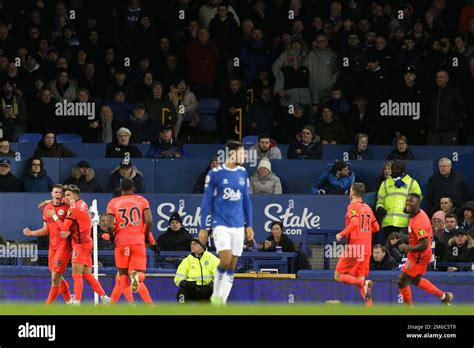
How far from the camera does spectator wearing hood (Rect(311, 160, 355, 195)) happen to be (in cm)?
2541

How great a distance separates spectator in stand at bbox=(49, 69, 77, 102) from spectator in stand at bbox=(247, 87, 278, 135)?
3002 millimetres

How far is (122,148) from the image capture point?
86.6ft

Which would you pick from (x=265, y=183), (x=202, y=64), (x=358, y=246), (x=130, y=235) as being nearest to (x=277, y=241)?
(x=265, y=183)

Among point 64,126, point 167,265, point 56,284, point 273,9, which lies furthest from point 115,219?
point 273,9

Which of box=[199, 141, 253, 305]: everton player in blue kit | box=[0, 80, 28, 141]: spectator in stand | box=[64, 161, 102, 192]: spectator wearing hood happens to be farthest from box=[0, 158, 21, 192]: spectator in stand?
box=[199, 141, 253, 305]: everton player in blue kit

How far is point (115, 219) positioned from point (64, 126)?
6.49 metres

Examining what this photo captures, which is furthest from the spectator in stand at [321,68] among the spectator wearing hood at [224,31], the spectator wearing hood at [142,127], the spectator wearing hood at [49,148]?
the spectator wearing hood at [49,148]

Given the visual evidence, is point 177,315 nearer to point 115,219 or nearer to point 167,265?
point 115,219

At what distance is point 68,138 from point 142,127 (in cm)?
124

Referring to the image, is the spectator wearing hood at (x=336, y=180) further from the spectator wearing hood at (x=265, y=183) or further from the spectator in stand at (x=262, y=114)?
the spectator in stand at (x=262, y=114)

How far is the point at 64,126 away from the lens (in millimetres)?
27688

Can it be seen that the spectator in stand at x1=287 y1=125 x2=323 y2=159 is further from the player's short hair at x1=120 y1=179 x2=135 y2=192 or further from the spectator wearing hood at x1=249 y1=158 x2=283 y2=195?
the player's short hair at x1=120 y1=179 x2=135 y2=192

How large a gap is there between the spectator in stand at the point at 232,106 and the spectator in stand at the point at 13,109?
3.35 m

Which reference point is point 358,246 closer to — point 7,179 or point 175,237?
point 175,237
